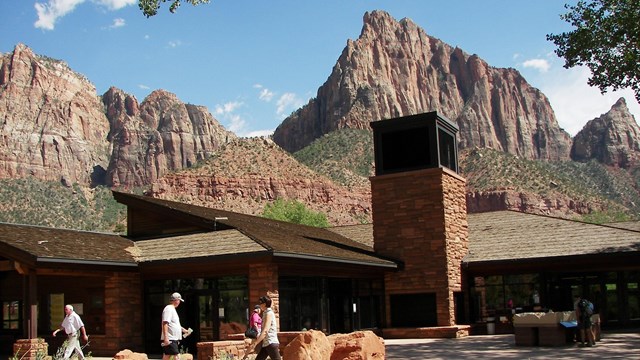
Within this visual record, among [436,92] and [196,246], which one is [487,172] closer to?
[436,92]

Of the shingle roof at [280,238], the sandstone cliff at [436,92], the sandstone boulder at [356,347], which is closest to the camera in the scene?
the sandstone boulder at [356,347]

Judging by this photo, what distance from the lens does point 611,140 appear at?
152500 millimetres

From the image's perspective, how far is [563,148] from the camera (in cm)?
17212

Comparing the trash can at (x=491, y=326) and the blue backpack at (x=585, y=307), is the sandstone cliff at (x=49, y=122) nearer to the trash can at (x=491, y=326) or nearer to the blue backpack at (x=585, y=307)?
the trash can at (x=491, y=326)

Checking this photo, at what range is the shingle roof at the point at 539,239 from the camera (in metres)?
25.2

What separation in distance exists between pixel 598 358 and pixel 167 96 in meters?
190

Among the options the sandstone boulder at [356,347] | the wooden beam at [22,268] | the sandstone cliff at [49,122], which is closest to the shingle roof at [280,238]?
the wooden beam at [22,268]

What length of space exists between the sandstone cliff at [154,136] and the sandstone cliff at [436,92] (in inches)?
1236

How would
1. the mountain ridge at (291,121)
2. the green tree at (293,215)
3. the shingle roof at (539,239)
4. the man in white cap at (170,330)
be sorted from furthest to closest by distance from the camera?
the mountain ridge at (291,121), the green tree at (293,215), the shingle roof at (539,239), the man in white cap at (170,330)

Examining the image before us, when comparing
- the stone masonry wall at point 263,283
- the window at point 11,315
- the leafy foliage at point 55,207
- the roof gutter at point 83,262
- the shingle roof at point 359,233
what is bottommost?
the window at point 11,315

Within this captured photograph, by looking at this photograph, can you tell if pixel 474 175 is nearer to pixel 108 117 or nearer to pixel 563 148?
pixel 563 148

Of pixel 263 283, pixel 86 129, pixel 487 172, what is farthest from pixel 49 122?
pixel 263 283

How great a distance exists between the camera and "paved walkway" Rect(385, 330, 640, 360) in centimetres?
1650

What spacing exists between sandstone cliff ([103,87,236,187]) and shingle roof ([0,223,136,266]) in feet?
474
